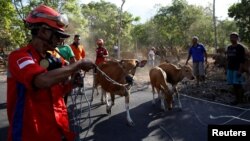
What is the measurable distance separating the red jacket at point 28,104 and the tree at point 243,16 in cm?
1895

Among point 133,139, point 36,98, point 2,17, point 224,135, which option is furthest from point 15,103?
point 2,17

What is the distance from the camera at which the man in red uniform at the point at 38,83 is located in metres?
2.46

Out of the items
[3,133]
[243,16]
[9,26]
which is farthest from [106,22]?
[3,133]

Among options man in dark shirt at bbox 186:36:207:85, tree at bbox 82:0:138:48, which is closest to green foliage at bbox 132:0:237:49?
tree at bbox 82:0:138:48

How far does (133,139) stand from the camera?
301 inches

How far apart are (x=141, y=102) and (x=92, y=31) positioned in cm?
4231

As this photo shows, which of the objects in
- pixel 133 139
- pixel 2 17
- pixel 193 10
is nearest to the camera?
pixel 133 139

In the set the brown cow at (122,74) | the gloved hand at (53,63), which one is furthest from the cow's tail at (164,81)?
the gloved hand at (53,63)

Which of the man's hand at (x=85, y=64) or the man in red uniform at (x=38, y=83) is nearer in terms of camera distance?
the man in red uniform at (x=38, y=83)

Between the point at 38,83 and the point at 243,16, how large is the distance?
65.4 feet

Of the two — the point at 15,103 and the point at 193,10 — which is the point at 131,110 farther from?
the point at 193,10

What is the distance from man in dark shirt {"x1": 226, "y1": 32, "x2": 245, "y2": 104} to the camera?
1072 centimetres

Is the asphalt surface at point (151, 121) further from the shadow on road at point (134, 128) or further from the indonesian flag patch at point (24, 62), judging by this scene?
the indonesian flag patch at point (24, 62)

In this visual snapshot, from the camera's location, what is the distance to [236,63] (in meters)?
10.8
